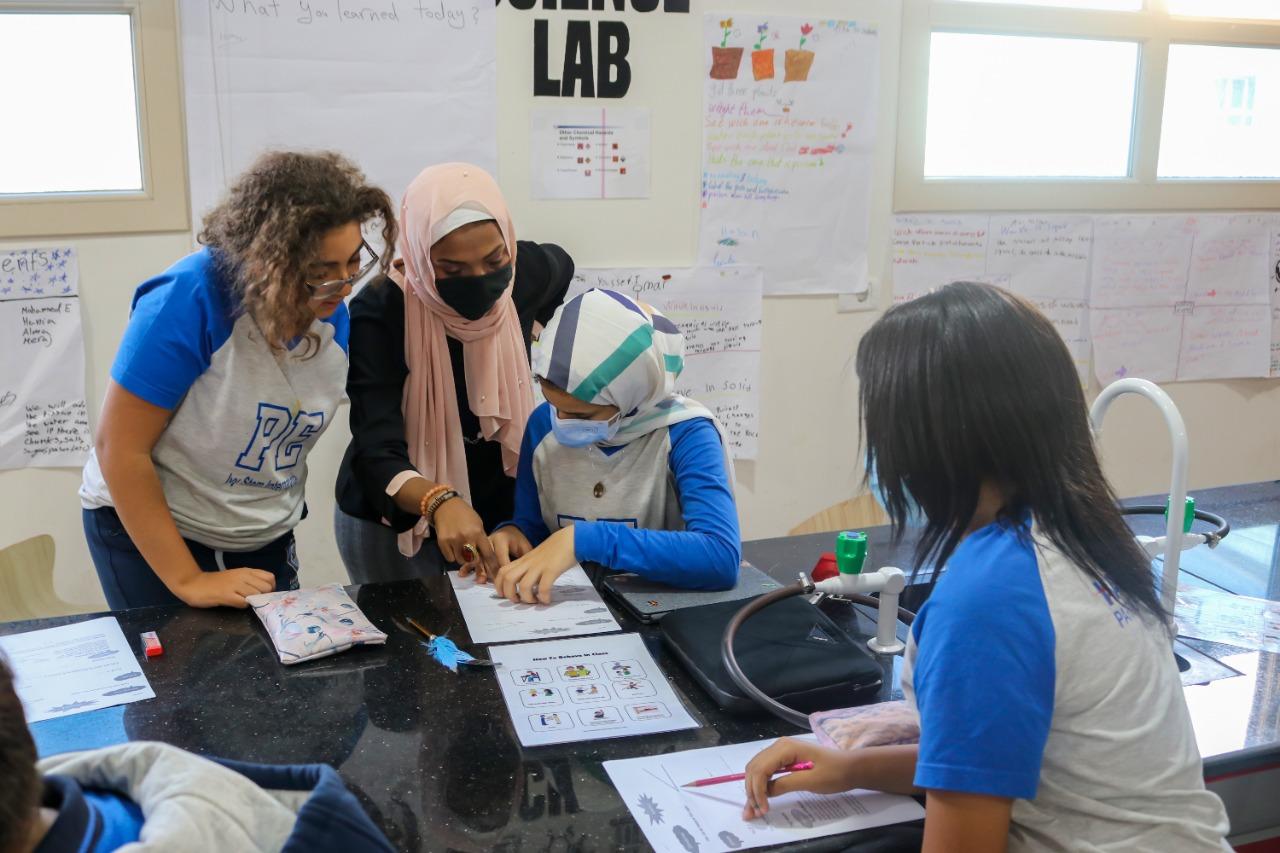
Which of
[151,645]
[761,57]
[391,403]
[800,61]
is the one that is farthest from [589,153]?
[151,645]

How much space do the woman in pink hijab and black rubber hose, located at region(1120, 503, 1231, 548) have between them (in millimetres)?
1106

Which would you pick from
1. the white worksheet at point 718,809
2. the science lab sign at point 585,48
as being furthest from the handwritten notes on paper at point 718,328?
the white worksheet at point 718,809

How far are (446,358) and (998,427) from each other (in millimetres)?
1214

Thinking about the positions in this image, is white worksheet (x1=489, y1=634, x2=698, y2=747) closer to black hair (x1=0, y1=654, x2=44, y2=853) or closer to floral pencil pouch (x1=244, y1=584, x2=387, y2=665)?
floral pencil pouch (x1=244, y1=584, x2=387, y2=665)

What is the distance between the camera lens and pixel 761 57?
284 centimetres

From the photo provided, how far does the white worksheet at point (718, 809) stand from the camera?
999mm

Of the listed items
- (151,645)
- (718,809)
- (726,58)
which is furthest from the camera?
(726,58)

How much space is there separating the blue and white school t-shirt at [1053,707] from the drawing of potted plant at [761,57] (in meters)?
2.18

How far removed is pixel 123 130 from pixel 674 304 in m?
1.42

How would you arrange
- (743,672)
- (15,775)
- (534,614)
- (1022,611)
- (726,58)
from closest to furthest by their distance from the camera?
1. (15,775)
2. (1022,611)
3. (743,672)
4. (534,614)
5. (726,58)

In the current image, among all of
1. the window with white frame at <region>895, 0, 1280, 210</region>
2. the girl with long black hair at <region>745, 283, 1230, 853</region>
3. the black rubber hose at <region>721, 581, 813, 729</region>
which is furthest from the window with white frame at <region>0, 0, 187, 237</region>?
the girl with long black hair at <region>745, 283, 1230, 853</region>

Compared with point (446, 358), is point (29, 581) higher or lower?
lower

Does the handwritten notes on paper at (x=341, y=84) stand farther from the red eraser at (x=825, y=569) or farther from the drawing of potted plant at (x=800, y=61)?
the red eraser at (x=825, y=569)

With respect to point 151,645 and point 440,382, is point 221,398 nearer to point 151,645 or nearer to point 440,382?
point 151,645
